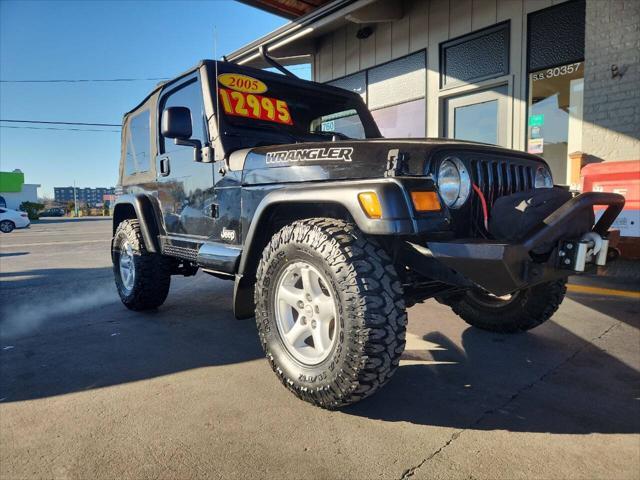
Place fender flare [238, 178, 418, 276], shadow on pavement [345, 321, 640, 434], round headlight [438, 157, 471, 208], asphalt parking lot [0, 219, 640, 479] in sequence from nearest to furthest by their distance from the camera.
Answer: asphalt parking lot [0, 219, 640, 479] → fender flare [238, 178, 418, 276] → shadow on pavement [345, 321, 640, 434] → round headlight [438, 157, 471, 208]

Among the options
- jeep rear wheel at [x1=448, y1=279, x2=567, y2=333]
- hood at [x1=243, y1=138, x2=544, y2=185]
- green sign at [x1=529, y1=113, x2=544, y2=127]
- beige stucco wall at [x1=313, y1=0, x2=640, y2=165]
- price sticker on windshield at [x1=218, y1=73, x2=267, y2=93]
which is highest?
beige stucco wall at [x1=313, y1=0, x2=640, y2=165]

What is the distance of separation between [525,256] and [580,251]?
26cm

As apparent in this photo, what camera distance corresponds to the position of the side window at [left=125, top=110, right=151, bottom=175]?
13.3 feet

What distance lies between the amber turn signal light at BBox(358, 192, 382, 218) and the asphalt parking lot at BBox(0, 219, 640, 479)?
0.96m

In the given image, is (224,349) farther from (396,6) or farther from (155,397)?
(396,6)

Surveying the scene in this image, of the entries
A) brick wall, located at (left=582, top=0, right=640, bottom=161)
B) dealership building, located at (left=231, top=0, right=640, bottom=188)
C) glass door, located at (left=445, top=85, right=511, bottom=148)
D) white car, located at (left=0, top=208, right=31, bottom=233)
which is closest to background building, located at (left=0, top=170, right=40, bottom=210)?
white car, located at (left=0, top=208, right=31, bottom=233)

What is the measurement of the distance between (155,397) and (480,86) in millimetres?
7259

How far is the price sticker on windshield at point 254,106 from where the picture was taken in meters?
3.12

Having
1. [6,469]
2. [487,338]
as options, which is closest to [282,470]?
[6,469]

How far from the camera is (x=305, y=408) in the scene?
2.19 meters

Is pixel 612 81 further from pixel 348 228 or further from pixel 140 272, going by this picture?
pixel 140 272

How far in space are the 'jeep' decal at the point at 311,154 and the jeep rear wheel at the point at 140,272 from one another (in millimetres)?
1877

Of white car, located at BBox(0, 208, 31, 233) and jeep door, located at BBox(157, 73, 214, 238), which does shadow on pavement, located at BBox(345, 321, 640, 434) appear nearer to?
jeep door, located at BBox(157, 73, 214, 238)

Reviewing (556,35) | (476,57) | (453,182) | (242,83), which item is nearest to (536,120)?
(556,35)
